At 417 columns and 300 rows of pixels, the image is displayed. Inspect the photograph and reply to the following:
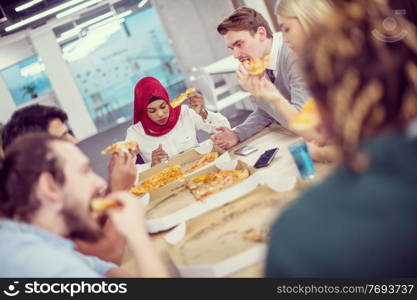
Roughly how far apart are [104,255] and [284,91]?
153cm

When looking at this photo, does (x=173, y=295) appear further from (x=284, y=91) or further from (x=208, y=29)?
(x=208, y=29)

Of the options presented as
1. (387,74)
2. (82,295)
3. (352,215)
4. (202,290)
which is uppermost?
(387,74)

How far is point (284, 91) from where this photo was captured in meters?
2.61

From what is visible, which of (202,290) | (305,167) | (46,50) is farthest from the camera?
(46,50)

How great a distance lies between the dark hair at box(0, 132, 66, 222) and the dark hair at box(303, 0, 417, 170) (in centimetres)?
91

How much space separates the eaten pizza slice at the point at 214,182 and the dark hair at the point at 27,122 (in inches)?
37.0

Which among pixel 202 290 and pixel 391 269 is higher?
pixel 391 269

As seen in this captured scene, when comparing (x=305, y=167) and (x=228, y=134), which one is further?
(x=228, y=134)

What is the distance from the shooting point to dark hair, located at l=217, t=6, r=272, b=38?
2.70 metres

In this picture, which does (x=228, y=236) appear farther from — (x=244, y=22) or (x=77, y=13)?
(x=77, y=13)

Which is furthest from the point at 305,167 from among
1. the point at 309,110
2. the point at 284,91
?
the point at 284,91

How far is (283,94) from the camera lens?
2617mm

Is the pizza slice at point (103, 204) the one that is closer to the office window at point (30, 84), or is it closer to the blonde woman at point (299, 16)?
the blonde woman at point (299, 16)

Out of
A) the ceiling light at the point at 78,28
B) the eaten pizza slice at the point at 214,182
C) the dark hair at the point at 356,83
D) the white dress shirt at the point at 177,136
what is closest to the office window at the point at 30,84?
the ceiling light at the point at 78,28
